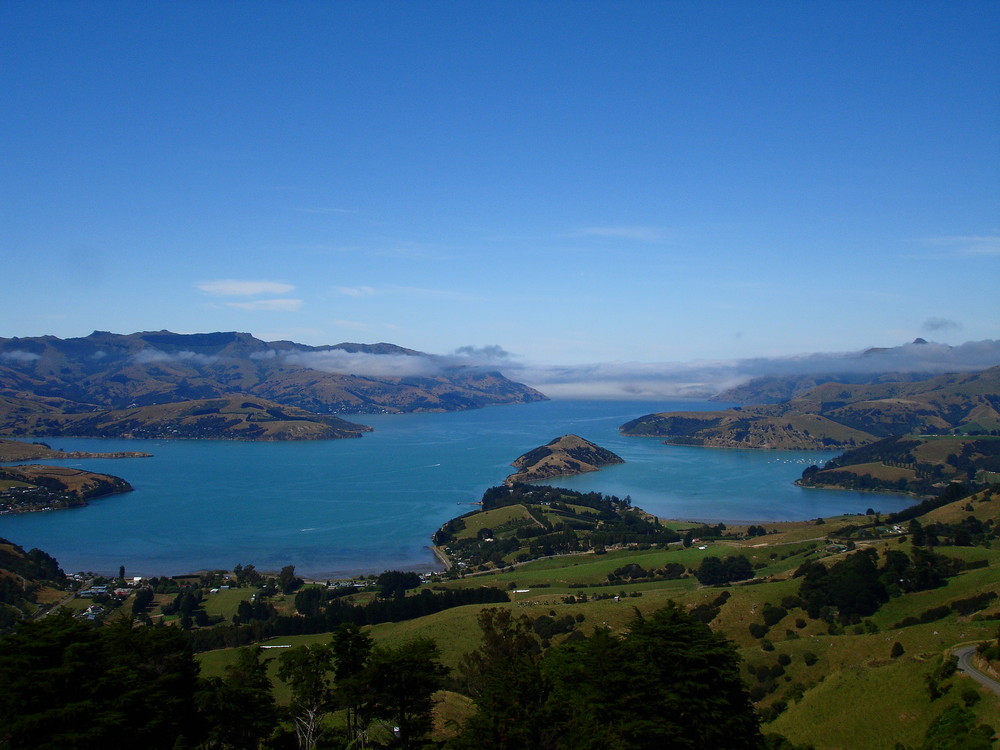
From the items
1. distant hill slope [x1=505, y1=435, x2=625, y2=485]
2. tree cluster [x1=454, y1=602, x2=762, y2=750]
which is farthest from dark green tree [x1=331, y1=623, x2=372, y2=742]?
Answer: distant hill slope [x1=505, y1=435, x2=625, y2=485]

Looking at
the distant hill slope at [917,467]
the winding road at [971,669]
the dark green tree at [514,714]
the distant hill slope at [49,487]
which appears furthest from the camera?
the distant hill slope at [917,467]

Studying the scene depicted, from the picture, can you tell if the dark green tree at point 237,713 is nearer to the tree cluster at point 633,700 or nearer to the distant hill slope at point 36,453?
the tree cluster at point 633,700

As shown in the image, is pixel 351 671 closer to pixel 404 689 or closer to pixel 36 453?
pixel 404 689

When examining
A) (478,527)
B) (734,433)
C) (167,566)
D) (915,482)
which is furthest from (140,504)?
(734,433)

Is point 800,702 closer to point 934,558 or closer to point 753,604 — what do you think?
point 753,604

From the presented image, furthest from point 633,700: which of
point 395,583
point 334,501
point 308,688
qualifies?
point 334,501

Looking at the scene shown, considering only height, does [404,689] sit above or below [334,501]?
above

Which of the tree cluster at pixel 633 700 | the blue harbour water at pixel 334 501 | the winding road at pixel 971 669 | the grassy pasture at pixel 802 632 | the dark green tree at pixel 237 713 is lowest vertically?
the blue harbour water at pixel 334 501

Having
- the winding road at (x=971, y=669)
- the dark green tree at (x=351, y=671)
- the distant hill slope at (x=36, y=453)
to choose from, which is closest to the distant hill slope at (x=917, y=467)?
the winding road at (x=971, y=669)
